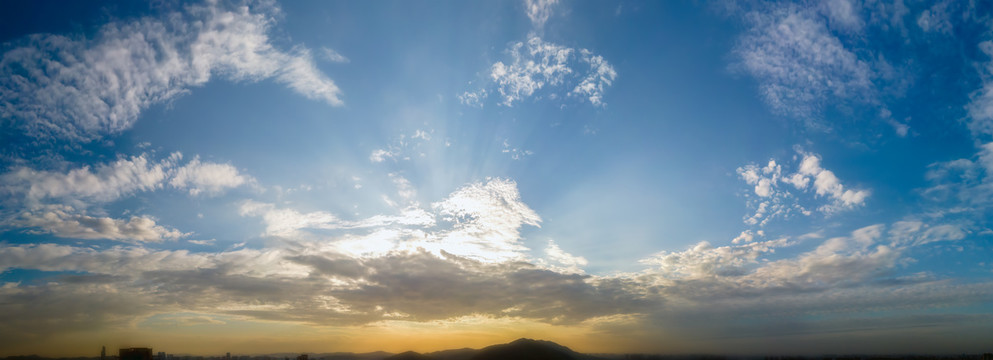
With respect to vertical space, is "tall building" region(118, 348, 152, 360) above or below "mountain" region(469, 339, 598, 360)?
above

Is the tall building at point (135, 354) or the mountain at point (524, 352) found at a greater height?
the tall building at point (135, 354)

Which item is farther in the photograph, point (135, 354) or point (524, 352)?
point (524, 352)

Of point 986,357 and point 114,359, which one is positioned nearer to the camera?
point 114,359

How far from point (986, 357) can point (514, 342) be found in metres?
172

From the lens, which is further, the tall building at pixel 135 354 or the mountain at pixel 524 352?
the mountain at pixel 524 352

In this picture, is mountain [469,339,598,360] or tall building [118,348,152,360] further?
mountain [469,339,598,360]

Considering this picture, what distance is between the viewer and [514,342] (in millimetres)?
193875

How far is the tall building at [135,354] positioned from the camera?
6781cm

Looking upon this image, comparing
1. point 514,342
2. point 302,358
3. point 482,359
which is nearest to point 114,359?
point 302,358

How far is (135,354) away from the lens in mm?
68625

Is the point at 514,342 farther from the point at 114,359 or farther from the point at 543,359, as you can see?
the point at 114,359

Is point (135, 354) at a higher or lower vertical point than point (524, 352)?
higher

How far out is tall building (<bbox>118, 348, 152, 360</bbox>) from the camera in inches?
2670

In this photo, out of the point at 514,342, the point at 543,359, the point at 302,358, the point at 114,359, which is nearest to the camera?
the point at 114,359
